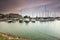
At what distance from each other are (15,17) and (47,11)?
1002 millimetres

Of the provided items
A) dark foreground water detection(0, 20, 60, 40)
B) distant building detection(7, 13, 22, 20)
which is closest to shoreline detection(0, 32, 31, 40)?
dark foreground water detection(0, 20, 60, 40)

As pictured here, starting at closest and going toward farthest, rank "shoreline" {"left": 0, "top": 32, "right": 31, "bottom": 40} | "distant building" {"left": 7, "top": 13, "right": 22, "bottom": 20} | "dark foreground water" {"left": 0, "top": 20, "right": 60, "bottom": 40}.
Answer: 1. "shoreline" {"left": 0, "top": 32, "right": 31, "bottom": 40}
2. "dark foreground water" {"left": 0, "top": 20, "right": 60, "bottom": 40}
3. "distant building" {"left": 7, "top": 13, "right": 22, "bottom": 20}

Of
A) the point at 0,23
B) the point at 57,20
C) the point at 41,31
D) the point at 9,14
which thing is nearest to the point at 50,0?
the point at 57,20

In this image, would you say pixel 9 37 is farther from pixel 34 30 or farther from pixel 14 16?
pixel 34 30

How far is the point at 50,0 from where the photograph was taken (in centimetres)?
540

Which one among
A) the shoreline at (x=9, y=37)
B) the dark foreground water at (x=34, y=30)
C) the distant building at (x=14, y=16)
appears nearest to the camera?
the shoreline at (x=9, y=37)

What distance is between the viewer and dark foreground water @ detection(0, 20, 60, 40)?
533 cm

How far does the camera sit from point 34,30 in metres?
5.46

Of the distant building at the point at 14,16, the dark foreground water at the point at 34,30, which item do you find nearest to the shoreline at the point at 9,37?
the dark foreground water at the point at 34,30

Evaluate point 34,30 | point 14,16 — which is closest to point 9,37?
point 14,16

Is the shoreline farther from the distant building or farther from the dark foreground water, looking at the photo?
the distant building

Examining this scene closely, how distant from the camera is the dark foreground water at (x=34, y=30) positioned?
533 cm

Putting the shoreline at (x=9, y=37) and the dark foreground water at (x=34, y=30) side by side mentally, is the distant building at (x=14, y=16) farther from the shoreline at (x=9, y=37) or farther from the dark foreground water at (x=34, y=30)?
the shoreline at (x=9, y=37)

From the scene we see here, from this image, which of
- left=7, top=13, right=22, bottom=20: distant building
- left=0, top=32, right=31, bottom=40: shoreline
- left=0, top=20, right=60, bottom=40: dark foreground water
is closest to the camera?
left=0, top=32, right=31, bottom=40: shoreline
